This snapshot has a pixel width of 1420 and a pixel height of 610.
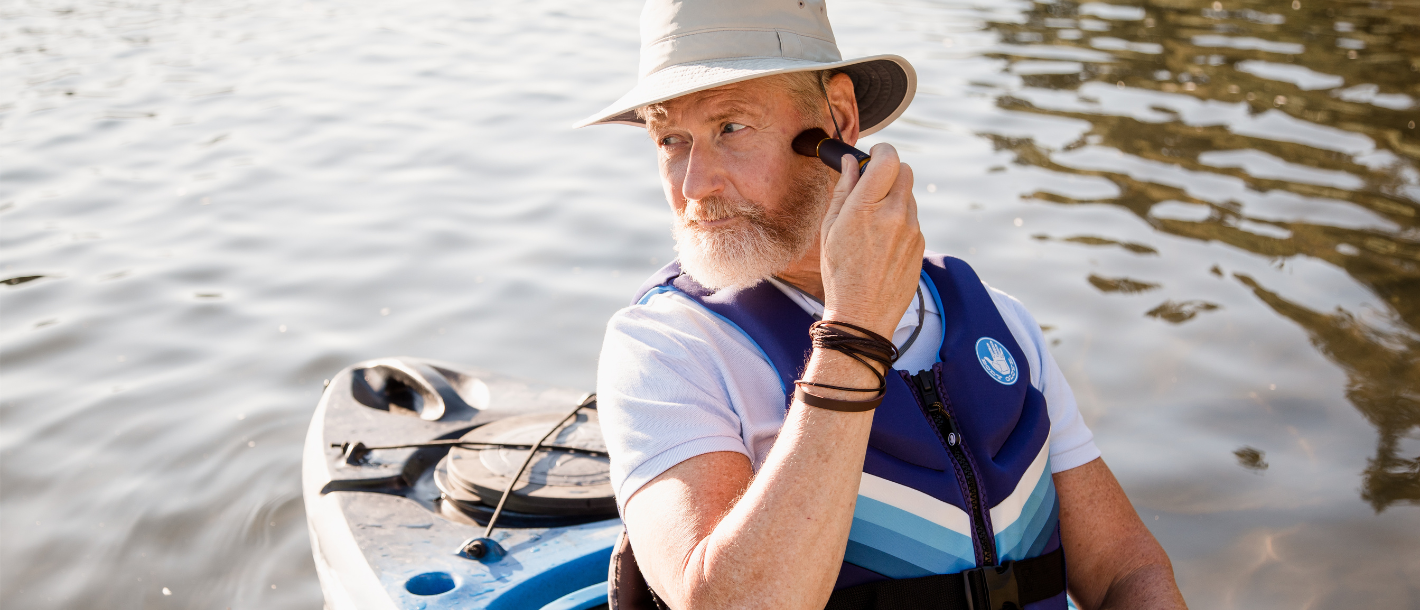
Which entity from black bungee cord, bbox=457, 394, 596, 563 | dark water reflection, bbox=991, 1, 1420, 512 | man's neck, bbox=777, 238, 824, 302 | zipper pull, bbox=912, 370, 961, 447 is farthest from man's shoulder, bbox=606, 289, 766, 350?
dark water reflection, bbox=991, 1, 1420, 512

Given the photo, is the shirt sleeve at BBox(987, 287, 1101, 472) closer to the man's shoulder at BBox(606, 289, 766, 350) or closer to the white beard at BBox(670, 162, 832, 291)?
the white beard at BBox(670, 162, 832, 291)

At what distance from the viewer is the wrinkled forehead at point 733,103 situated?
2.09m

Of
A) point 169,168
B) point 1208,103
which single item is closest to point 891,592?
point 169,168

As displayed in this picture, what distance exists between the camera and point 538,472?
2.97 metres

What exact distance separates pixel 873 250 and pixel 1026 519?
694mm

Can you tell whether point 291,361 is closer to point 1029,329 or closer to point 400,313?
point 400,313

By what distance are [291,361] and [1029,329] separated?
4.06 m

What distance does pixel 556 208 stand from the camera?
704 cm

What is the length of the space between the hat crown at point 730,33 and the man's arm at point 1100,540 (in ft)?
3.52

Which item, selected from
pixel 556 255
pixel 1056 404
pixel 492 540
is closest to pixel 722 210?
pixel 1056 404

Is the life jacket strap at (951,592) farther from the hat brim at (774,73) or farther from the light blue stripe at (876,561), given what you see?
the hat brim at (774,73)

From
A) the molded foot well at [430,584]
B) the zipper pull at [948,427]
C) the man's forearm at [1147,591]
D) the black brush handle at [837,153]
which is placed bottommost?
the molded foot well at [430,584]

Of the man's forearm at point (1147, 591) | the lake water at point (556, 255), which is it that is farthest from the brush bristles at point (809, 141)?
the lake water at point (556, 255)

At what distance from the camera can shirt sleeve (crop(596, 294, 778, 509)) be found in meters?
1.78
